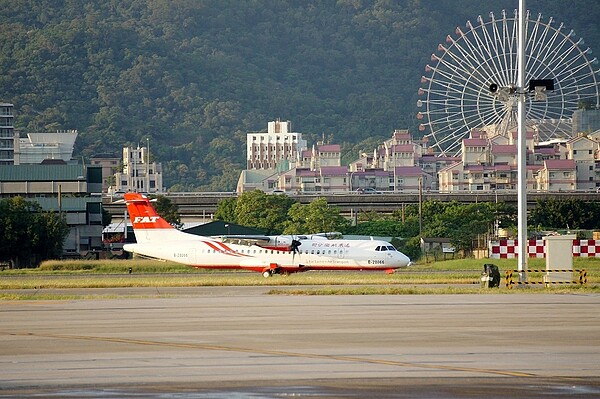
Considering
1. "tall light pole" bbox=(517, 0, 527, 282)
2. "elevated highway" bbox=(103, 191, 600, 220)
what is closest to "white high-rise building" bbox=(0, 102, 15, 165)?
"elevated highway" bbox=(103, 191, 600, 220)

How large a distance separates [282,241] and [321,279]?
11418 millimetres

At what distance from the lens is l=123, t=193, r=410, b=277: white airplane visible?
2530 inches

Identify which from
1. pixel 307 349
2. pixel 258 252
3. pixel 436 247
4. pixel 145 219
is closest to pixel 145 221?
pixel 145 219

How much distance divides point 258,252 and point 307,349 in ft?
133

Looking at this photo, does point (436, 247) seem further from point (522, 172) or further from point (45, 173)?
point (522, 172)

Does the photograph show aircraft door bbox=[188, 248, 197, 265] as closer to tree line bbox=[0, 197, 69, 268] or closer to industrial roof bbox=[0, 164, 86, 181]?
tree line bbox=[0, 197, 69, 268]

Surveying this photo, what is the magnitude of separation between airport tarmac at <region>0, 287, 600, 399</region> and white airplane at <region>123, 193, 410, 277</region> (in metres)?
24.8

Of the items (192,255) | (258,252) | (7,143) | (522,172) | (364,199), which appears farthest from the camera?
(7,143)

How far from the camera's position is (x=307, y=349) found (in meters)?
26.0

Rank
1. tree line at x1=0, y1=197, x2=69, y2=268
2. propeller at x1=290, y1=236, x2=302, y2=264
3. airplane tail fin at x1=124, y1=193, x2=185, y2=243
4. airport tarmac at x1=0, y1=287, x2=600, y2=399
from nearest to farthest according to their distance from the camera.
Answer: airport tarmac at x1=0, y1=287, x2=600, y2=399
propeller at x1=290, y1=236, x2=302, y2=264
airplane tail fin at x1=124, y1=193, x2=185, y2=243
tree line at x1=0, y1=197, x2=69, y2=268

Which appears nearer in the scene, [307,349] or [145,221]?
[307,349]

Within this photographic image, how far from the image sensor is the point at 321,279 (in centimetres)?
5525

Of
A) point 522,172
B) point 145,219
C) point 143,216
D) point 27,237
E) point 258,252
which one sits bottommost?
point 258,252

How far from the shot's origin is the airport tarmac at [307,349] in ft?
68.4
